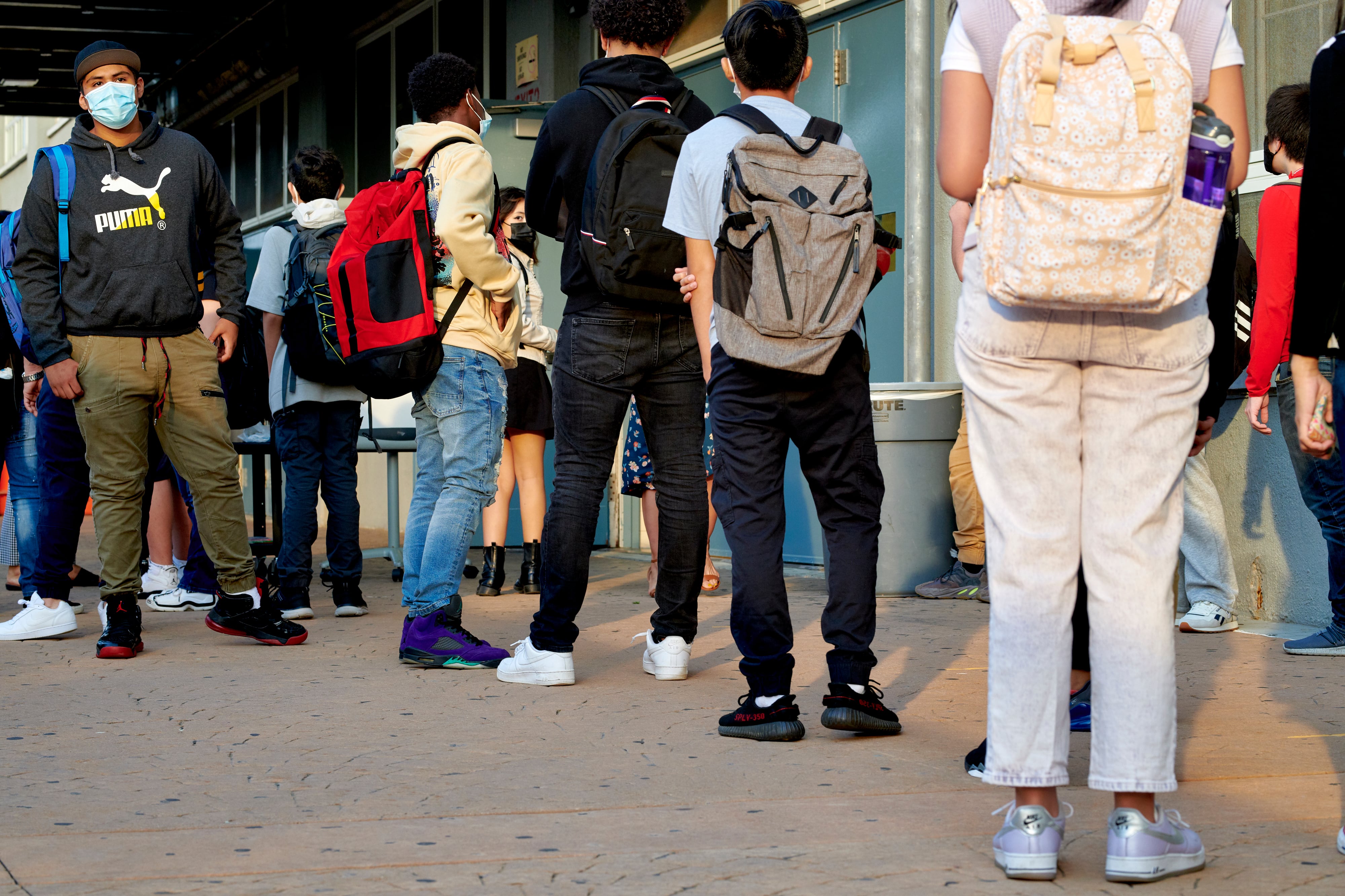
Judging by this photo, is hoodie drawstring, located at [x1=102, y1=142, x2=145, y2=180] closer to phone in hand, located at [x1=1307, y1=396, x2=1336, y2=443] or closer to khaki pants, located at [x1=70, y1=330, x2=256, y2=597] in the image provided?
khaki pants, located at [x1=70, y1=330, x2=256, y2=597]

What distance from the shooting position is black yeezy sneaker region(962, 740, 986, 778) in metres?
3.29

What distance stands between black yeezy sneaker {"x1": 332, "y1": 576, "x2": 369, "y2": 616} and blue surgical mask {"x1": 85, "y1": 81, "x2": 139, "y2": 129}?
229 centimetres

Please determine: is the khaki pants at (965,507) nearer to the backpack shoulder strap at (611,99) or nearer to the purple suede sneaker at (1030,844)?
the backpack shoulder strap at (611,99)

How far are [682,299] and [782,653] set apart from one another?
1.14 metres

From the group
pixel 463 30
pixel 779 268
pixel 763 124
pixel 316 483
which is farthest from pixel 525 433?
pixel 463 30

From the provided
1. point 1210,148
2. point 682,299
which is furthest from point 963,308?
point 682,299

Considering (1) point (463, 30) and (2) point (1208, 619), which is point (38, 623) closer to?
(2) point (1208, 619)

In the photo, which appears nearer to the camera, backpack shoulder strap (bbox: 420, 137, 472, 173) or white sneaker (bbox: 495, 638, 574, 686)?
white sneaker (bbox: 495, 638, 574, 686)

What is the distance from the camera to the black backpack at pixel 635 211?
420cm

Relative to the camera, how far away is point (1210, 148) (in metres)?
2.40

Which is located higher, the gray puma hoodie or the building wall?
the building wall

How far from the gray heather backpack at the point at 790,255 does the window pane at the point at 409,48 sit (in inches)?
A: 354

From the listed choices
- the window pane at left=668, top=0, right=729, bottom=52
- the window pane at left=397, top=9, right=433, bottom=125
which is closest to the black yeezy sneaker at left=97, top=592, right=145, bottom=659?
the window pane at left=668, top=0, right=729, bottom=52

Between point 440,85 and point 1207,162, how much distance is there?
319 cm
